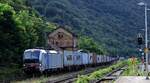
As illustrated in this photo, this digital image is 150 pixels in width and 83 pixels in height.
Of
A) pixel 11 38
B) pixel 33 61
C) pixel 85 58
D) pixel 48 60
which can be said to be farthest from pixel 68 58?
pixel 33 61

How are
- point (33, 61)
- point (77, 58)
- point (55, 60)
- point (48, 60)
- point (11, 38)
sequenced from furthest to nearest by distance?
point (77, 58), point (55, 60), point (11, 38), point (48, 60), point (33, 61)

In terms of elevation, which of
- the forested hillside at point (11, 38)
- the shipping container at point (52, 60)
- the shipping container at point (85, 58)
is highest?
the forested hillside at point (11, 38)

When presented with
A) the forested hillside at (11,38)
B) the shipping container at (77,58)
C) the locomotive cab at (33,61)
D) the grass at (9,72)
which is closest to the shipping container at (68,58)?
the shipping container at (77,58)

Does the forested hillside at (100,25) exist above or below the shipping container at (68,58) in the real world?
above

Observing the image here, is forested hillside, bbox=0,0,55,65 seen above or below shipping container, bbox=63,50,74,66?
above

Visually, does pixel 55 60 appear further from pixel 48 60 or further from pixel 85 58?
pixel 85 58

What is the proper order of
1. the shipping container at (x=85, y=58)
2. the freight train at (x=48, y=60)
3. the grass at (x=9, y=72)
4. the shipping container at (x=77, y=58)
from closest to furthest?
the grass at (x=9, y=72) < the freight train at (x=48, y=60) < the shipping container at (x=77, y=58) < the shipping container at (x=85, y=58)

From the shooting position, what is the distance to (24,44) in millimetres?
58438

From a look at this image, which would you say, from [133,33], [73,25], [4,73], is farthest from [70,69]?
[133,33]

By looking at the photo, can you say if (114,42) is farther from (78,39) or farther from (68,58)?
(68,58)

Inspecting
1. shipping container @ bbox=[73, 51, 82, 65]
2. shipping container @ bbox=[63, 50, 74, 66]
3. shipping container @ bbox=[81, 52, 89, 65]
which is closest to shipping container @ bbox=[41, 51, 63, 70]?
shipping container @ bbox=[63, 50, 74, 66]

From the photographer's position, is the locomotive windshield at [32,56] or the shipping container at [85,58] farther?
the shipping container at [85,58]

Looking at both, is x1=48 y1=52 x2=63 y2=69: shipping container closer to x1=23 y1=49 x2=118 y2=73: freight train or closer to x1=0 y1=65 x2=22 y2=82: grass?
x1=23 y1=49 x2=118 y2=73: freight train

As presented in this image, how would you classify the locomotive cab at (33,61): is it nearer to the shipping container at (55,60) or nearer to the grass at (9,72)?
the grass at (9,72)
